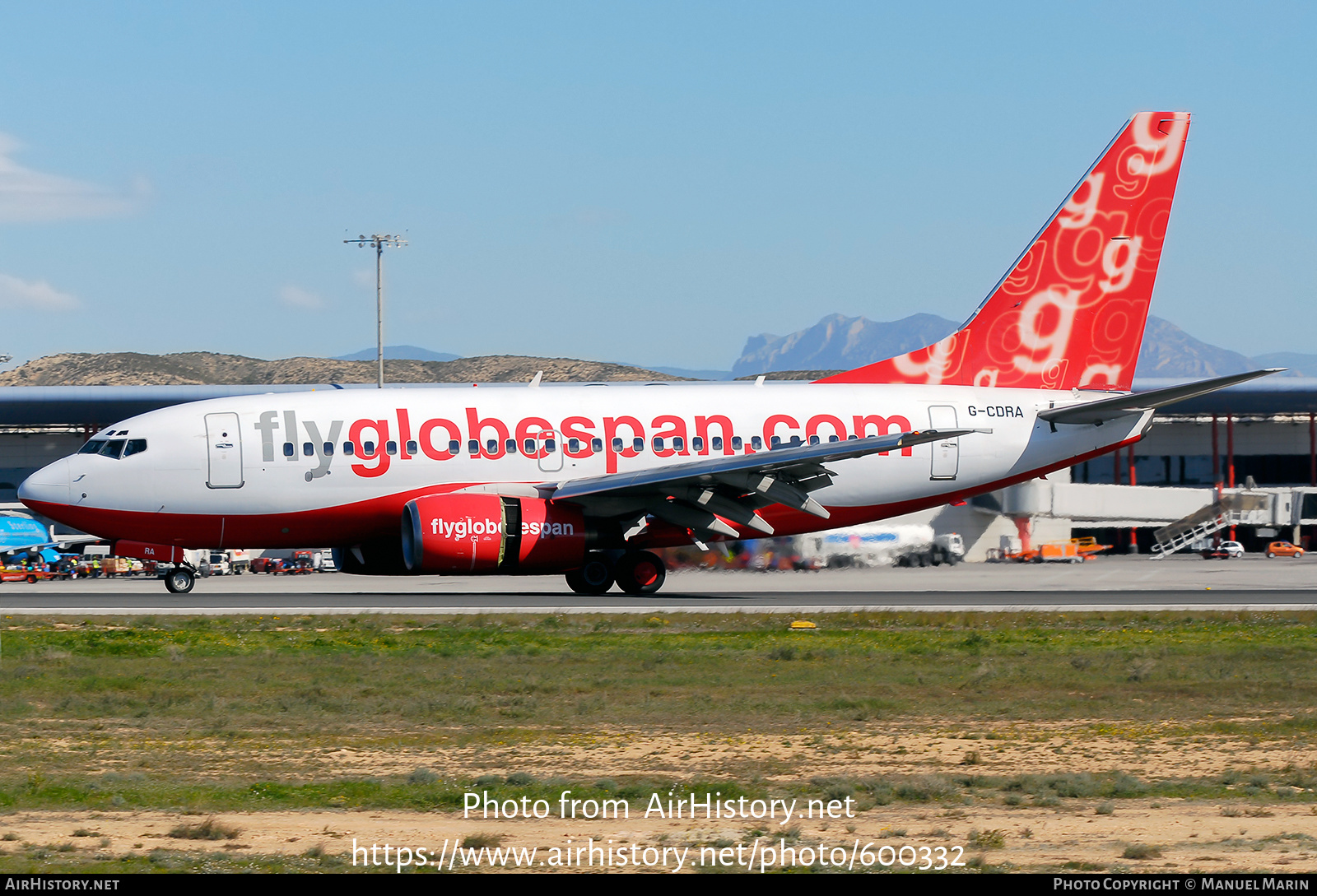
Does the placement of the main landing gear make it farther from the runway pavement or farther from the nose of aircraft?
the nose of aircraft

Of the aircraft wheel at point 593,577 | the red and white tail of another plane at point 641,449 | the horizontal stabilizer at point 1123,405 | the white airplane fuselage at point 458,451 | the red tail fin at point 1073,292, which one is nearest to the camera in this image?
the red and white tail of another plane at point 641,449

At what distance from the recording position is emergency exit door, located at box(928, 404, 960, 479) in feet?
113

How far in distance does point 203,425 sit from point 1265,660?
72.7 ft

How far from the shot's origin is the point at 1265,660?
19.9 meters

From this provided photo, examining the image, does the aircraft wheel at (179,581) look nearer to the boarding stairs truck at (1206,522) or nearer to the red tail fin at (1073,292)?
the red tail fin at (1073,292)

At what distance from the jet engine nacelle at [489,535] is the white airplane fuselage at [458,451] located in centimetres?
158

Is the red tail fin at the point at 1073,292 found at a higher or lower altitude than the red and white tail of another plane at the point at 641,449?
higher

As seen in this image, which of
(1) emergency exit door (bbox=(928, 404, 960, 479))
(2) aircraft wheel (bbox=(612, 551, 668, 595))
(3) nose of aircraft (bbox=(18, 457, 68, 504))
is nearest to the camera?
(3) nose of aircraft (bbox=(18, 457, 68, 504))

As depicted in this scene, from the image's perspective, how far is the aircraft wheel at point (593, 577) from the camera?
31812 mm

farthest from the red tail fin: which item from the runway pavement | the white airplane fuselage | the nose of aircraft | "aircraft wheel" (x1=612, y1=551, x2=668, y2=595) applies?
the nose of aircraft

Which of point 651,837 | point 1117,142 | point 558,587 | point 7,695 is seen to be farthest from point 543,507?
point 651,837

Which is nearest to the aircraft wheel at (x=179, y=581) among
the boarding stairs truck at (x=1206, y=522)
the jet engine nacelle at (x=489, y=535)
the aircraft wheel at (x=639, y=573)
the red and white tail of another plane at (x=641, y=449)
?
the red and white tail of another plane at (x=641, y=449)

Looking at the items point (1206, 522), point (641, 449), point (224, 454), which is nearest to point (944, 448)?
point (641, 449)

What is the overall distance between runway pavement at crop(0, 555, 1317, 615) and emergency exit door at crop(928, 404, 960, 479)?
9.07 feet
